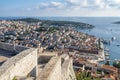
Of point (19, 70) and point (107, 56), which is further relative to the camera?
point (107, 56)

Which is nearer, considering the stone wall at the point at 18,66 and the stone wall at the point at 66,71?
the stone wall at the point at 18,66

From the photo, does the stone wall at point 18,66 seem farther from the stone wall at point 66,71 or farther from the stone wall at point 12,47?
the stone wall at point 66,71

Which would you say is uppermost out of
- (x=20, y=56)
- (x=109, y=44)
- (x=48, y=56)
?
(x=20, y=56)

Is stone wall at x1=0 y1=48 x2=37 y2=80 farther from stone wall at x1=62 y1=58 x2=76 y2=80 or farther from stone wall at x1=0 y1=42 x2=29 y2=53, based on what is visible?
stone wall at x1=62 y1=58 x2=76 y2=80

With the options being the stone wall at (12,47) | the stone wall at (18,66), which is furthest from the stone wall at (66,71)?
the stone wall at (18,66)

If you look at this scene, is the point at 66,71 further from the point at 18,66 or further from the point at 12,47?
the point at 18,66

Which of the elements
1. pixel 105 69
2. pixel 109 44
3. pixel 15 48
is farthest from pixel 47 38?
pixel 15 48

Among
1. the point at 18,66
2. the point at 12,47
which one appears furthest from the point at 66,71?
the point at 18,66

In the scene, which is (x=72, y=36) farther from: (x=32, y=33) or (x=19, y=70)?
(x=19, y=70)
